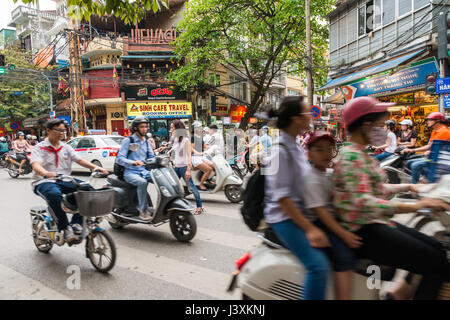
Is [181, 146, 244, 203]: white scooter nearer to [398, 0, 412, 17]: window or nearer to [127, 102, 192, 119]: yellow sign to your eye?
[398, 0, 412, 17]: window

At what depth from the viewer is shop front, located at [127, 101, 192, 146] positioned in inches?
962

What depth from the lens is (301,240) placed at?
6.76 feet

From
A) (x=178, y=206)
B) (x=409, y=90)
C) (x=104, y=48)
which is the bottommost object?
(x=178, y=206)

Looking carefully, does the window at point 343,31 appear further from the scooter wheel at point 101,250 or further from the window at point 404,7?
the scooter wheel at point 101,250

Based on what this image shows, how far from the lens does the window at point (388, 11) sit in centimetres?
1360

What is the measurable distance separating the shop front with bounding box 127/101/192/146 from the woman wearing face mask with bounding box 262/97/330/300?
23.2m

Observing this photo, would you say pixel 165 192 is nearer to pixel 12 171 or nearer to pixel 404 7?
pixel 12 171

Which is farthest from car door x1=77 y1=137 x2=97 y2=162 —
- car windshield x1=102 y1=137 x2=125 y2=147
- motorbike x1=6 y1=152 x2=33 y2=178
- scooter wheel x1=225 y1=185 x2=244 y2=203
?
scooter wheel x1=225 y1=185 x2=244 y2=203

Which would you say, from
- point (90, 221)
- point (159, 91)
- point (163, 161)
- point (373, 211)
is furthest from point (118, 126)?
point (373, 211)

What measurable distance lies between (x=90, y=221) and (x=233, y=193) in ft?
13.3

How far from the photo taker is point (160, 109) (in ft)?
81.3

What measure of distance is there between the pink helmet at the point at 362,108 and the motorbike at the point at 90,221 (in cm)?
265

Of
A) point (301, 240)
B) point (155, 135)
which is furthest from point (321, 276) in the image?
point (155, 135)
